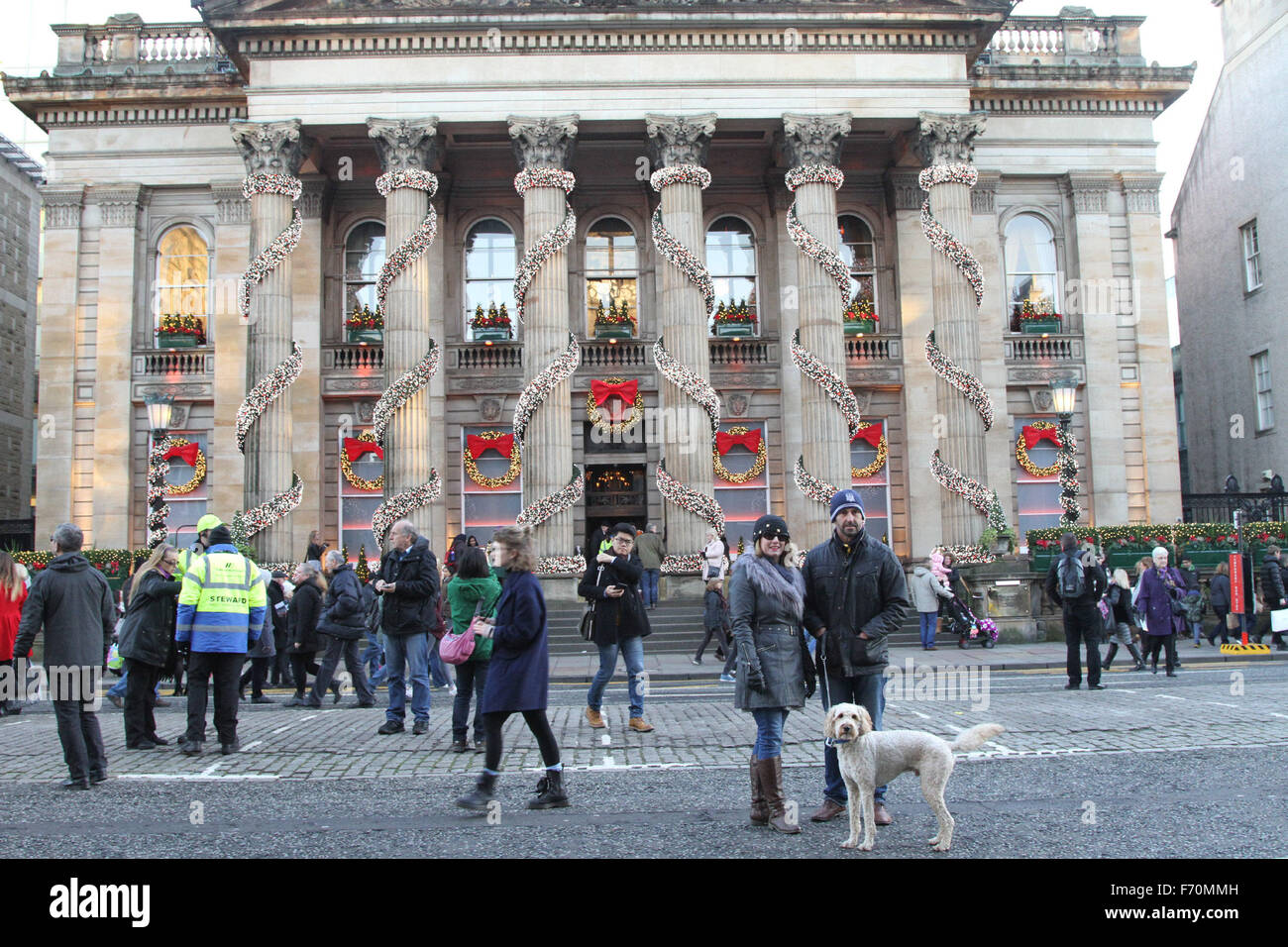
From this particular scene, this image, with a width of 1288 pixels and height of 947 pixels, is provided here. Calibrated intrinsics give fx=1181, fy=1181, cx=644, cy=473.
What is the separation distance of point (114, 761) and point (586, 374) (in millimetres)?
21080

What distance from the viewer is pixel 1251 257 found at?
3462 cm

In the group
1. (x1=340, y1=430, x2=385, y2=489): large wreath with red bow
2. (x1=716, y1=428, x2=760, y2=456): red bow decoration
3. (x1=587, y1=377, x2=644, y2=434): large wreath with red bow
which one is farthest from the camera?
(x1=716, y1=428, x2=760, y2=456): red bow decoration

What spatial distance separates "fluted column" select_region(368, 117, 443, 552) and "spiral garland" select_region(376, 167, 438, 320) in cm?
2

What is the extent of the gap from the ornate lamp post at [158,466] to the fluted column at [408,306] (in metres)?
4.65

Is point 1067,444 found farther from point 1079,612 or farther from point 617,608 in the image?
point 617,608

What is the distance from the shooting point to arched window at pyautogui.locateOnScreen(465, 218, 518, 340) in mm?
31109

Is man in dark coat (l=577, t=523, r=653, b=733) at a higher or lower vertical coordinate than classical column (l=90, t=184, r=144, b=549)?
lower

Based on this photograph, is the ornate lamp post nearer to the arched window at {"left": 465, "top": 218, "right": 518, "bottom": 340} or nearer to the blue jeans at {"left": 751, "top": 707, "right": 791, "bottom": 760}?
the arched window at {"left": 465, "top": 218, "right": 518, "bottom": 340}

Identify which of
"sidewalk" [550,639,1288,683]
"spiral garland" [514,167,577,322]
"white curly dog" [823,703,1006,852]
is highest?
"spiral garland" [514,167,577,322]

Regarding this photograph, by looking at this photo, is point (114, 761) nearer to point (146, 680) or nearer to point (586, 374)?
point (146, 680)

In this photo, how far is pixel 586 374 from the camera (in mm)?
30578

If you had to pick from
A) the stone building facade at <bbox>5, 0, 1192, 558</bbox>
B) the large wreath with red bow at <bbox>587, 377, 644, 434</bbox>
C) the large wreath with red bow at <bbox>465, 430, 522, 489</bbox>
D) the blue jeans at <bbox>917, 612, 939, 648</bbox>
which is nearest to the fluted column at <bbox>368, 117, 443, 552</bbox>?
the stone building facade at <bbox>5, 0, 1192, 558</bbox>

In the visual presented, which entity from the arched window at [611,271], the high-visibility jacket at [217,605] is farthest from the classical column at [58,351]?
the high-visibility jacket at [217,605]

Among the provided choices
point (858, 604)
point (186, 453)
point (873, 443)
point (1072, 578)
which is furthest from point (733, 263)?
point (858, 604)
